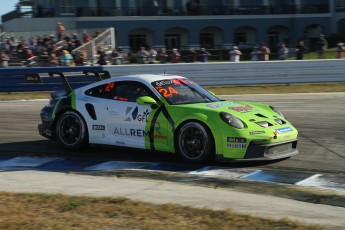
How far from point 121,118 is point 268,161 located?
240 cm

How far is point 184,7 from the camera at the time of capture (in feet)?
154

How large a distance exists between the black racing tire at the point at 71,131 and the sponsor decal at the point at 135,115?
37.0 inches

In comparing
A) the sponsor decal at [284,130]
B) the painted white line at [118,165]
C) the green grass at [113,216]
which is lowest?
the painted white line at [118,165]

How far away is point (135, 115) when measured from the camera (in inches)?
327

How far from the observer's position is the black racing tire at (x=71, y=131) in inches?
352

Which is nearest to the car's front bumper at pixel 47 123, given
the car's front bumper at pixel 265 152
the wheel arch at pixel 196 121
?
the wheel arch at pixel 196 121

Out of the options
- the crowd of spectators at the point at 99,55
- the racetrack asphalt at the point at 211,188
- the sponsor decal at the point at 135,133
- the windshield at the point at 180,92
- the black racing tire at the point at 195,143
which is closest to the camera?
the racetrack asphalt at the point at 211,188

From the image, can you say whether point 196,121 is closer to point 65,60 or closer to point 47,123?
point 47,123

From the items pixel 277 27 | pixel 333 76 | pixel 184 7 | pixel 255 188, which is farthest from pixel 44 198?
pixel 277 27

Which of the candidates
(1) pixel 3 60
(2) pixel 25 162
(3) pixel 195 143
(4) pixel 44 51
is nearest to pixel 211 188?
(3) pixel 195 143

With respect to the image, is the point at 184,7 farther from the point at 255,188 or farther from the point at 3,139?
the point at 255,188

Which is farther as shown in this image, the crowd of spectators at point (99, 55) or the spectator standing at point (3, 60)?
the spectator standing at point (3, 60)

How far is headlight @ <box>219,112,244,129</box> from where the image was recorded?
758 centimetres

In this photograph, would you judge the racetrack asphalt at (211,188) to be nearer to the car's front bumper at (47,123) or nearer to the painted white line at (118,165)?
the car's front bumper at (47,123)
